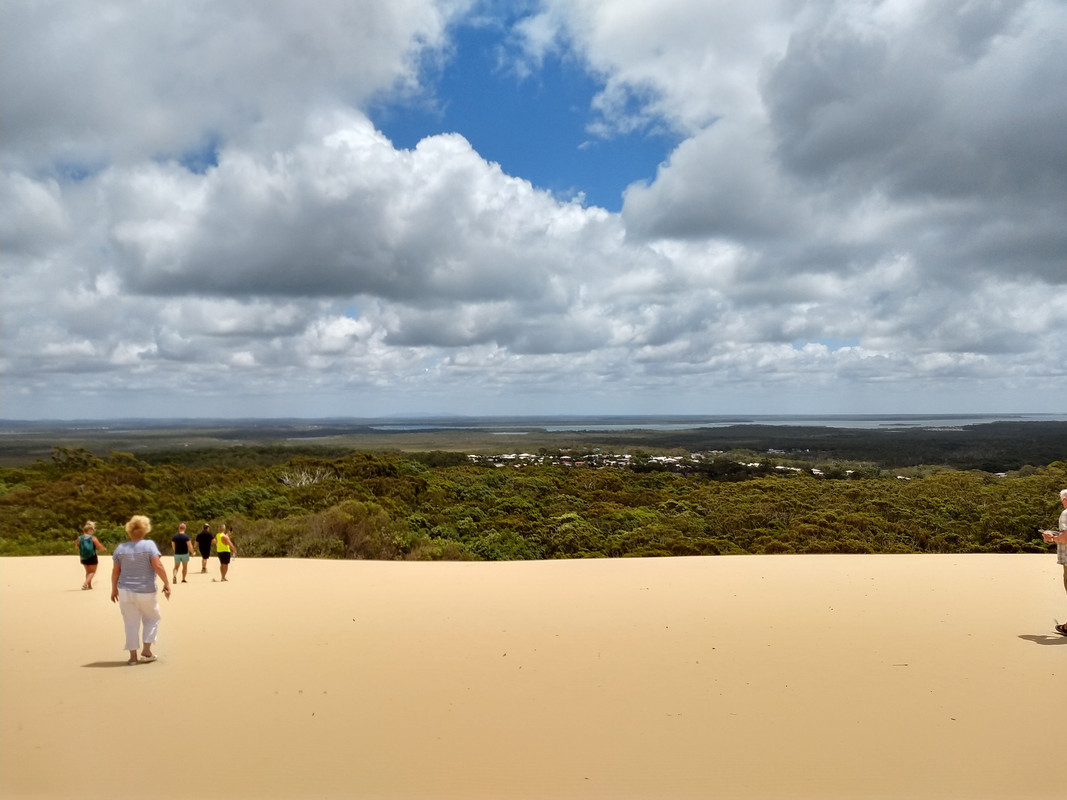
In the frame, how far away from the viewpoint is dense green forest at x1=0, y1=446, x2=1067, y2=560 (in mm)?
19422

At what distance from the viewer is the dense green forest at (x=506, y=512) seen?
63.7ft

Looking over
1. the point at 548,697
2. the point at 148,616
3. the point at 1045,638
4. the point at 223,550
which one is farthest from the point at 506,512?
the point at 548,697

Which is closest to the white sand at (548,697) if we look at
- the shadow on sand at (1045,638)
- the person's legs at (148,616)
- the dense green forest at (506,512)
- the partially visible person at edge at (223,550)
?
the shadow on sand at (1045,638)

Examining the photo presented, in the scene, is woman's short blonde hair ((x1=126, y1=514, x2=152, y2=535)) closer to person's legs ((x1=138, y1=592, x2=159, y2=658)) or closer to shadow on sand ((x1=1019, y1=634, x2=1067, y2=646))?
person's legs ((x1=138, y1=592, x2=159, y2=658))

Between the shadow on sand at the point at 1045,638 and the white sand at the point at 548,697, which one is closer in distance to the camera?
the white sand at the point at 548,697

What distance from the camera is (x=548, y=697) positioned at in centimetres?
621

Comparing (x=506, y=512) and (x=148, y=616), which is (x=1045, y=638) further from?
(x=506, y=512)

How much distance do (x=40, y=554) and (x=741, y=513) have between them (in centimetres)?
1977

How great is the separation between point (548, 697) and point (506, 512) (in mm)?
19280

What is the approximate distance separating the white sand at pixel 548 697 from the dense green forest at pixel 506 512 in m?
8.89

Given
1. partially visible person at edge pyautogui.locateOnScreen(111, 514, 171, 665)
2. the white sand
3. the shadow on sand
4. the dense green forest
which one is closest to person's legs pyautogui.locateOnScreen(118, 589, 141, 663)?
partially visible person at edge pyautogui.locateOnScreen(111, 514, 171, 665)

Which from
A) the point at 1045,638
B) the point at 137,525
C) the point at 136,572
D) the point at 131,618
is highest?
the point at 137,525

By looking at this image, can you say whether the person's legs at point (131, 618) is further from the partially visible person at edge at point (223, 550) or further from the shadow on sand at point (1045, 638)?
the shadow on sand at point (1045, 638)

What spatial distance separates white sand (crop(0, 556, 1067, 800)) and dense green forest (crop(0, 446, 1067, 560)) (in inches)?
350
